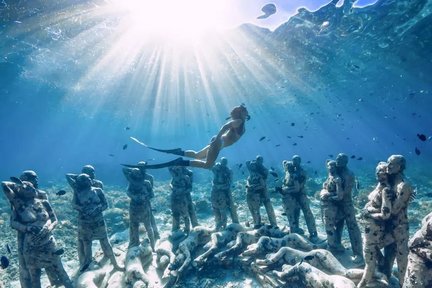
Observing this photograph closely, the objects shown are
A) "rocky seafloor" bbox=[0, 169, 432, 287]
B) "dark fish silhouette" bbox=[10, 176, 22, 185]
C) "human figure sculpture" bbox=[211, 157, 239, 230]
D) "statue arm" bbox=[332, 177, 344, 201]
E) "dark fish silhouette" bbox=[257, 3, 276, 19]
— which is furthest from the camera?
"human figure sculpture" bbox=[211, 157, 239, 230]

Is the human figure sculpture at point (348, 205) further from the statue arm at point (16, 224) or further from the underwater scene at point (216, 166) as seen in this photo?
the statue arm at point (16, 224)

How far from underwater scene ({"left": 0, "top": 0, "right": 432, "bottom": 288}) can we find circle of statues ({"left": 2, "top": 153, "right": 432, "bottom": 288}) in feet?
0.13

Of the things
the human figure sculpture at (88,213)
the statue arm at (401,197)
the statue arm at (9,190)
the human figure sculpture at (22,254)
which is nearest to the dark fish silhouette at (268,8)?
the statue arm at (401,197)

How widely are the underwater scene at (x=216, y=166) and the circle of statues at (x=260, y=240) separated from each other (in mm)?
39

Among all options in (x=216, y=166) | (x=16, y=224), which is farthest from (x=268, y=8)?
(x=16, y=224)

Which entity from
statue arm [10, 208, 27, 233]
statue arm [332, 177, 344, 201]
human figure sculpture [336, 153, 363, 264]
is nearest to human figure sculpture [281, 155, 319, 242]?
human figure sculpture [336, 153, 363, 264]

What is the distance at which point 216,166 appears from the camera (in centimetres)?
1136

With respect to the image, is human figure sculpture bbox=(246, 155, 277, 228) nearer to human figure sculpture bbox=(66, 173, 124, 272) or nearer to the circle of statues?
the circle of statues

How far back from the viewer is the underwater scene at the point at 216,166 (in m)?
6.74

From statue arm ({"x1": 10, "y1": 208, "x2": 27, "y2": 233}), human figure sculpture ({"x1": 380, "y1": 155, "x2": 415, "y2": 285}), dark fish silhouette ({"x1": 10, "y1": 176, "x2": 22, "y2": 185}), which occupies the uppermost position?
dark fish silhouette ({"x1": 10, "y1": 176, "x2": 22, "y2": 185})

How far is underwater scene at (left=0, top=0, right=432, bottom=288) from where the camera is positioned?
674cm

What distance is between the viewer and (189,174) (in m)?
11.7

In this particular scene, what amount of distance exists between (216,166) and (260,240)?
4195 millimetres

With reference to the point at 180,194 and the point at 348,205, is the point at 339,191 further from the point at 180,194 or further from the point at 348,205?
the point at 180,194
